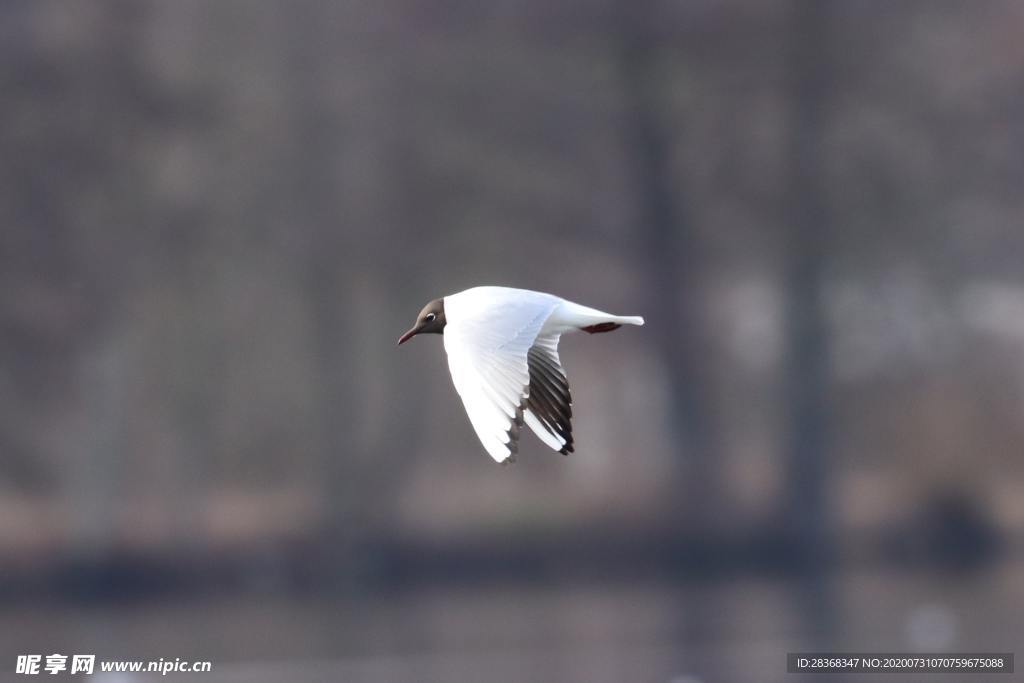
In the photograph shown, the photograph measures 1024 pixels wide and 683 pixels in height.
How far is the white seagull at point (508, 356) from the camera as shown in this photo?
5477 mm

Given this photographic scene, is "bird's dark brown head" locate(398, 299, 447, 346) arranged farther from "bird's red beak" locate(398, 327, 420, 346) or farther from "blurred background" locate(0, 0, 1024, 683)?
"blurred background" locate(0, 0, 1024, 683)

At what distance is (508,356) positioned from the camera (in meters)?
5.71

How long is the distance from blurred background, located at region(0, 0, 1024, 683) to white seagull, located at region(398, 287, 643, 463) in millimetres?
11525

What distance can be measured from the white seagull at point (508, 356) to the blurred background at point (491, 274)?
11.5 m

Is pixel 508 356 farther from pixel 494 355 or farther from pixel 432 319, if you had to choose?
pixel 432 319

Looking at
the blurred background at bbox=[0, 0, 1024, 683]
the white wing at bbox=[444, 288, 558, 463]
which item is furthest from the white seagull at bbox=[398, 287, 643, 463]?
the blurred background at bbox=[0, 0, 1024, 683]

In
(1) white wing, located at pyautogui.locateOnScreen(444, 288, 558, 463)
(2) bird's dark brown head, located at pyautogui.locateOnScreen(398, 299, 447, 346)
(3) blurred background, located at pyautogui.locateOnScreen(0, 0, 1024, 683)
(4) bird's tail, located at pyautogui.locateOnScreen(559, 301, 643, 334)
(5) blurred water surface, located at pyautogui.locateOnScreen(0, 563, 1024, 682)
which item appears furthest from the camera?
(3) blurred background, located at pyautogui.locateOnScreen(0, 0, 1024, 683)

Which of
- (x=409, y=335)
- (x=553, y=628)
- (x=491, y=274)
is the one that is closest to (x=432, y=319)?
(x=409, y=335)

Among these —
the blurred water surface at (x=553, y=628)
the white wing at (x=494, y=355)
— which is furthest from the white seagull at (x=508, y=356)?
the blurred water surface at (x=553, y=628)

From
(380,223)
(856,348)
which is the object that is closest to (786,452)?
(856,348)

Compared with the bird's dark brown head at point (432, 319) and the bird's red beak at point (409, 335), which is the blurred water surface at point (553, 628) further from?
the bird's red beak at point (409, 335)

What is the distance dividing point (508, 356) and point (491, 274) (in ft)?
45.2

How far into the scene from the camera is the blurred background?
60.8 ft

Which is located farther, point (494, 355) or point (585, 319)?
point (585, 319)
